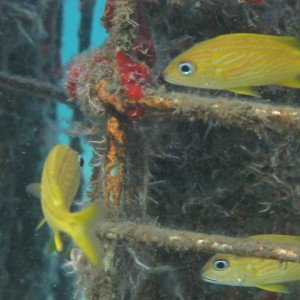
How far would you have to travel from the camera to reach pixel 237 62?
2.56m

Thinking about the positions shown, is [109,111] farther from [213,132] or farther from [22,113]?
[22,113]

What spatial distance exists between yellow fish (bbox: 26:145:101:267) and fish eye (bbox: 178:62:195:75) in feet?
2.62

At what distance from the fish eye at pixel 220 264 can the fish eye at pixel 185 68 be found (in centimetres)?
117

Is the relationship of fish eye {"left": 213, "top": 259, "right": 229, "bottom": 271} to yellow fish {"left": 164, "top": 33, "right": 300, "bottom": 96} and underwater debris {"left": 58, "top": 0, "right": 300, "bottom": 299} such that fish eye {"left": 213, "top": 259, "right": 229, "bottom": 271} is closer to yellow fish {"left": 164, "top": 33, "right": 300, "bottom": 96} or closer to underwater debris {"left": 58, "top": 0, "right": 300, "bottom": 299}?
underwater debris {"left": 58, "top": 0, "right": 300, "bottom": 299}

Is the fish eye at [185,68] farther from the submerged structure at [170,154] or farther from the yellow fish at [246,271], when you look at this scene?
the yellow fish at [246,271]

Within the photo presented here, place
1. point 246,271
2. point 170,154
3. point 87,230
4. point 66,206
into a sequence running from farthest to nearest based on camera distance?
point 170,154
point 246,271
point 66,206
point 87,230

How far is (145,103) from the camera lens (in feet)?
8.75

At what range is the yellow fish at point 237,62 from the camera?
2539 millimetres

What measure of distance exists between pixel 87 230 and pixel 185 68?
1.10 m

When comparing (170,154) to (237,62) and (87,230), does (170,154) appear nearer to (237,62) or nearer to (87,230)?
(237,62)

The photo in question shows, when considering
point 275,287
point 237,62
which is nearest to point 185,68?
point 237,62

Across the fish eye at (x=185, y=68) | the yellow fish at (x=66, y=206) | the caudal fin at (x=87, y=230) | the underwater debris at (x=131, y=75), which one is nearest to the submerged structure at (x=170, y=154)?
the underwater debris at (x=131, y=75)

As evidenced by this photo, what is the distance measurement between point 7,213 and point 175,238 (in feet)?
19.4

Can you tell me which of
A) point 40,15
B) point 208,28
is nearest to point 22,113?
point 40,15
